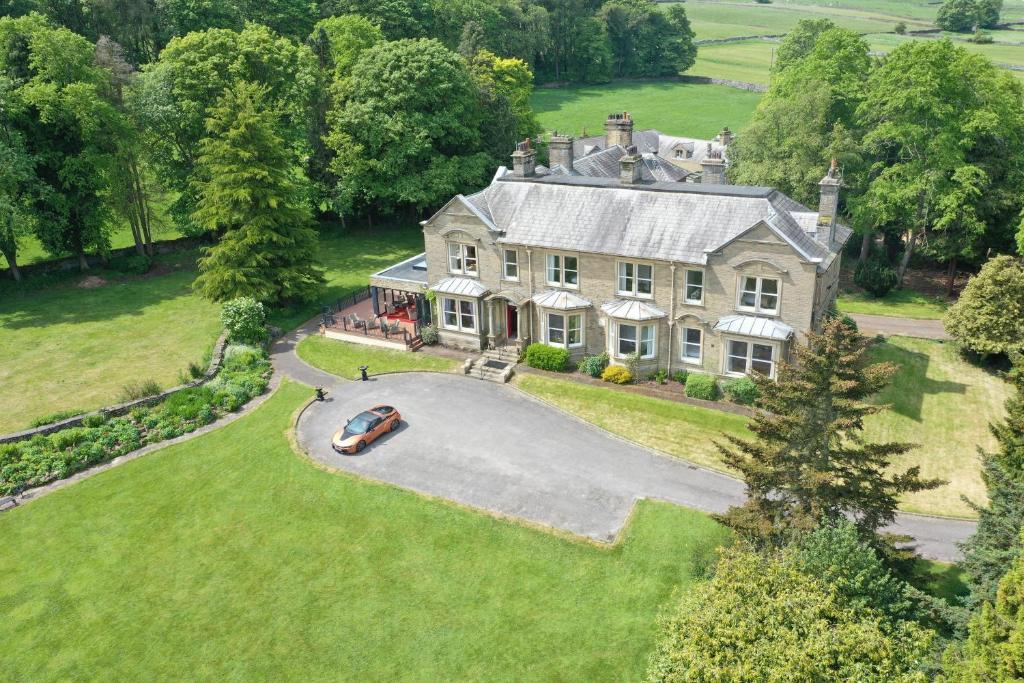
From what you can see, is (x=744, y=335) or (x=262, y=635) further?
(x=744, y=335)

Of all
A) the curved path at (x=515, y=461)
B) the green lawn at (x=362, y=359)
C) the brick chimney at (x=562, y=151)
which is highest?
the brick chimney at (x=562, y=151)

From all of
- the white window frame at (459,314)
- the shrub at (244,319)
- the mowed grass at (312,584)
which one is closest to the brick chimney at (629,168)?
the white window frame at (459,314)

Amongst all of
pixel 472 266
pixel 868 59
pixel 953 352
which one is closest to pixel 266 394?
pixel 472 266

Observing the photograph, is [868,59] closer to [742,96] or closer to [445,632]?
[445,632]

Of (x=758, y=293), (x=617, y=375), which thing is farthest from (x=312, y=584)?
(x=758, y=293)

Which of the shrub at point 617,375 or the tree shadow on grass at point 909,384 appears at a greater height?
the shrub at point 617,375

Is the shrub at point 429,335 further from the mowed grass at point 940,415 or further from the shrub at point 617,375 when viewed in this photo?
the mowed grass at point 940,415
